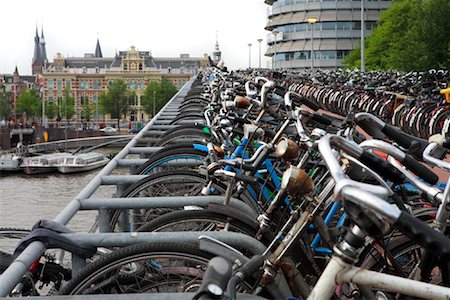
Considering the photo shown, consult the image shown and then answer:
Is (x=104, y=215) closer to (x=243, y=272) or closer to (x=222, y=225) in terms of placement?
(x=222, y=225)

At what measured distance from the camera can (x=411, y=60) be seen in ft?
90.8

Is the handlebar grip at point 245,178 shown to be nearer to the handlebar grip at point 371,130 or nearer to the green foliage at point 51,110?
the handlebar grip at point 371,130

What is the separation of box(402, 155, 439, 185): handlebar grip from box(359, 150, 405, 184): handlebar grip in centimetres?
11

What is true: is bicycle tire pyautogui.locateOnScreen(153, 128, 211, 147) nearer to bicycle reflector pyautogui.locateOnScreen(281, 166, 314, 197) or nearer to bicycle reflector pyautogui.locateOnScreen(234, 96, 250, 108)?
bicycle reflector pyautogui.locateOnScreen(234, 96, 250, 108)

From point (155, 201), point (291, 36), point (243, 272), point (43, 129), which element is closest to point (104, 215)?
point (155, 201)

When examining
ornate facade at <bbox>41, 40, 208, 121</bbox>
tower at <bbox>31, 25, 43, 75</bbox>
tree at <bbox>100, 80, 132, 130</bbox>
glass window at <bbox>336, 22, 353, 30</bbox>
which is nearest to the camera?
glass window at <bbox>336, 22, 353, 30</bbox>

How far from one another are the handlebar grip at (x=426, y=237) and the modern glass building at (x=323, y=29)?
65802 mm

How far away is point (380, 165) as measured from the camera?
180cm

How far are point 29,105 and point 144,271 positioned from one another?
91317 millimetres

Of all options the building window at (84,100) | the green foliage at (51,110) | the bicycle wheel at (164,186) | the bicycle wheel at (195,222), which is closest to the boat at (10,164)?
the green foliage at (51,110)

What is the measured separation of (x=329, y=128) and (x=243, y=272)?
93.3 inches

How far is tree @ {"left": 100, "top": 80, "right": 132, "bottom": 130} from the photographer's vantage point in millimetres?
89312

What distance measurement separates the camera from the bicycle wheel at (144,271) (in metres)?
2.19

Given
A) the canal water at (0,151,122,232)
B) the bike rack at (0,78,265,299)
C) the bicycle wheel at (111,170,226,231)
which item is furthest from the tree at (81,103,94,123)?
the bicycle wheel at (111,170,226,231)
